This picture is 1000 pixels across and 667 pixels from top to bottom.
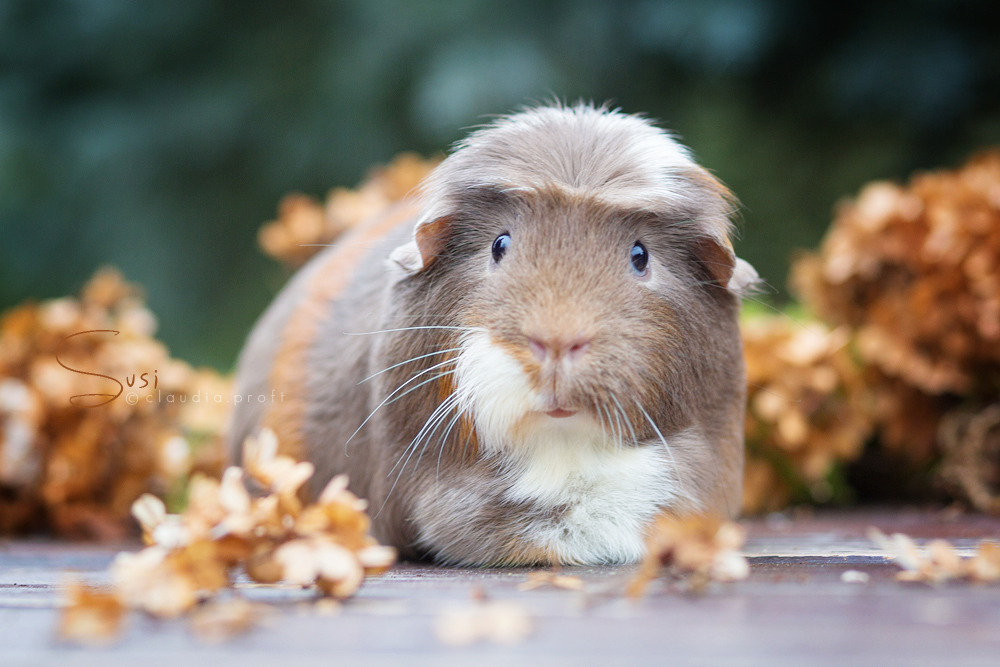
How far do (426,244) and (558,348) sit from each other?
0.46 m

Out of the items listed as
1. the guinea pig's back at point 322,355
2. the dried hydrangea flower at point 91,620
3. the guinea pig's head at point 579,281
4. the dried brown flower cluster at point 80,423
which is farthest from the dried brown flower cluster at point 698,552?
the dried brown flower cluster at point 80,423

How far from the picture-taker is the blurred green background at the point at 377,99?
5012 millimetres

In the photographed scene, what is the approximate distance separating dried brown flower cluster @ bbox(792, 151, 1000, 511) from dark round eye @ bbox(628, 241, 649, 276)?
5.77 feet

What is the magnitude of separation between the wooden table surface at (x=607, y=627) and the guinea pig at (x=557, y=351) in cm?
21

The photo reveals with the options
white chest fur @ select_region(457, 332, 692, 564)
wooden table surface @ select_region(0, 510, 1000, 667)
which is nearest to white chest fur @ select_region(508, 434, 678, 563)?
white chest fur @ select_region(457, 332, 692, 564)

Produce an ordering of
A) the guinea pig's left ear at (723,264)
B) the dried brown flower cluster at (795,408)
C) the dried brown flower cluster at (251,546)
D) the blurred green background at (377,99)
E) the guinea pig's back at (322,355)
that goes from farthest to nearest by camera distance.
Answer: the blurred green background at (377,99)
the dried brown flower cluster at (795,408)
the guinea pig's back at (322,355)
the guinea pig's left ear at (723,264)
the dried brown flower cluster at (251,546)

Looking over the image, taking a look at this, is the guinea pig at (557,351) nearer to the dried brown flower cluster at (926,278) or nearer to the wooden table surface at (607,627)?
the wooden table surface at (607,627)

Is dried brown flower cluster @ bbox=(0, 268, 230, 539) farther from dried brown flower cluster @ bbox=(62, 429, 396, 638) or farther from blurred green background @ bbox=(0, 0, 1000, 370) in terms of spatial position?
blurred green background @ bbox=(0, 0, 1000, 370)

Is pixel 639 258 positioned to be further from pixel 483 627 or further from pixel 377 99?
pixel 377 99

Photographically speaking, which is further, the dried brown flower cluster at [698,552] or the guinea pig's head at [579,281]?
the guinea pig's head at [579,281]

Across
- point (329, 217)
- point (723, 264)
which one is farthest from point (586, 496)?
point (329, 217)

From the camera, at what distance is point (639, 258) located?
195 cm

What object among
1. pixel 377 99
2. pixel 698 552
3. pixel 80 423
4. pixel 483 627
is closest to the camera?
pixel 483 627

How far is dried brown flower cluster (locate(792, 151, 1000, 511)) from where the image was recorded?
313 centimetres
